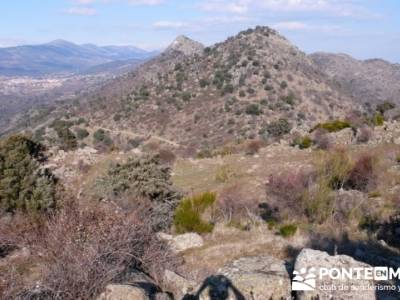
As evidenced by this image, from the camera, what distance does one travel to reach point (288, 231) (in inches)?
346

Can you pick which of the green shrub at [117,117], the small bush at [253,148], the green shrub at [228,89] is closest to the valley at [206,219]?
the small bush at [253,148]

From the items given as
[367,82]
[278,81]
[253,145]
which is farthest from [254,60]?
[367,82]

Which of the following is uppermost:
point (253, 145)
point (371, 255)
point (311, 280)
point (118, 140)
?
point (311, 280)

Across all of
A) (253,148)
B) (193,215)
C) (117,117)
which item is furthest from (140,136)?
(193,215)

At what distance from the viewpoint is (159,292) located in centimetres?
589

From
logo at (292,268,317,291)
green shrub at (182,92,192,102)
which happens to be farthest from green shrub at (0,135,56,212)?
green shrub at (182,92,192,102)

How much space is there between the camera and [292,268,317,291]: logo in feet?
16.4

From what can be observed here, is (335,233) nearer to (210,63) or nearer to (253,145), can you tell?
(253,145)

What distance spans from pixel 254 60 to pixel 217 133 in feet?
53.7

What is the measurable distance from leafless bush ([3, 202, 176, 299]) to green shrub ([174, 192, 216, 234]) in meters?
2.66

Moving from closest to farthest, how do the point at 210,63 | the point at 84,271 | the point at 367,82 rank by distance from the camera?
1. the point at 84,271
2. the point at 210,63
3. the point at 367,82

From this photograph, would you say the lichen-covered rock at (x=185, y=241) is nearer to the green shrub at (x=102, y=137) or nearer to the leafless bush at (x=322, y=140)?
the leafless bush at (x=322, y=140)

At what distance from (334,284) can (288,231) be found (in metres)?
3.86

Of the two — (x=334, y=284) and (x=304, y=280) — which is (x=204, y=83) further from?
(x=334, y=284)
